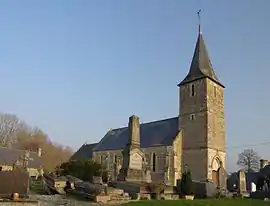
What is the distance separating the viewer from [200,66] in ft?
144

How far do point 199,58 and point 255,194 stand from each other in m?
26.3

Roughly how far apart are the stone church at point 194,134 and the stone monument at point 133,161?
633 inches

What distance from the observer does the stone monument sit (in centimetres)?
2091

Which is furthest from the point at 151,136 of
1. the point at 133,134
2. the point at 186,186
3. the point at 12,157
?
the point at 186,186

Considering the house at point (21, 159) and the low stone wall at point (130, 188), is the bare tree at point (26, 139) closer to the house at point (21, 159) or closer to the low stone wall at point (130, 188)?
the house at point (21, 159)

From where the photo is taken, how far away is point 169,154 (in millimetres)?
40844

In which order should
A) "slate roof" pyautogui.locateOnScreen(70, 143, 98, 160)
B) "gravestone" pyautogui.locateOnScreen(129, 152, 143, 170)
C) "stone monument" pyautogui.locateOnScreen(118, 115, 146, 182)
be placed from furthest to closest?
"slate roof" pyautogui.locateOnScreen(70, 143, 98, 160)
"gravestone" pyautogui.locateOnScreen(129, 152, 143, 170)
"stone monument" pyautogui.locateOnScreen(118, 115, 146, 182)

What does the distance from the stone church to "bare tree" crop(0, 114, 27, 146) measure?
905 inches

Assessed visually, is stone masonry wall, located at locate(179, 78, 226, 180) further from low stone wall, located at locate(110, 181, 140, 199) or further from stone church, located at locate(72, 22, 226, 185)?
A: low stone wall, located at locate(110, 181, 140, 199)

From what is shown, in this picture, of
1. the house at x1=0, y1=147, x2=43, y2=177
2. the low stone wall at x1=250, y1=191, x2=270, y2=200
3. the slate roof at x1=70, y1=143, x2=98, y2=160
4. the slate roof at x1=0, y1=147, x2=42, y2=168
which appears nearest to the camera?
the low stone wall at x1=250, y1=191, x2=270, y2=200

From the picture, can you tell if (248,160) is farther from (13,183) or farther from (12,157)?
(13,183)

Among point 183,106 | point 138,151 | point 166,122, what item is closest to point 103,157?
point 166,122

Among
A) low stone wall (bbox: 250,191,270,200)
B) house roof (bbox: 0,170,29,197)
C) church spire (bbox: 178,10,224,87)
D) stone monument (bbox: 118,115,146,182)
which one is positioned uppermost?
church spire (bbox: 178,10,224,87)

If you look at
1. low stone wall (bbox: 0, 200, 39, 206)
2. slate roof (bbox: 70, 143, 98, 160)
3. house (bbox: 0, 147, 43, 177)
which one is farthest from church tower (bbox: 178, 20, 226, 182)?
low stone wall (bbox: 0, 200, 39, 206)
